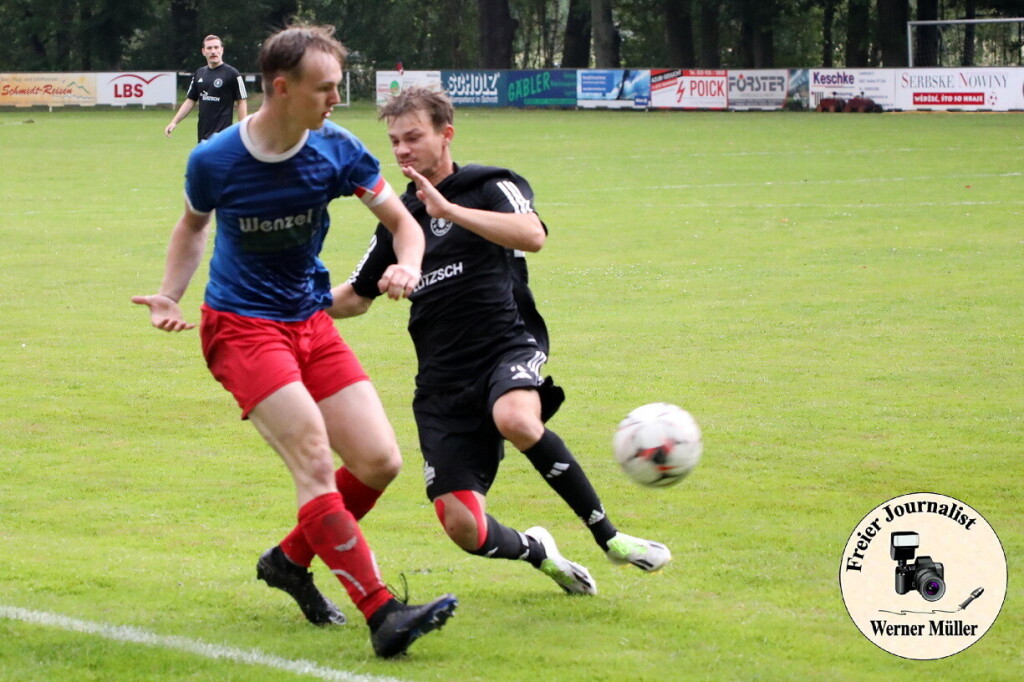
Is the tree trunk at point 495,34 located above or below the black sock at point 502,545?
above

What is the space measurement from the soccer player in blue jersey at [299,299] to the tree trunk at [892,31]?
47.7 metres

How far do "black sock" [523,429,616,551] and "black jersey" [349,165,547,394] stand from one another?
0.36m

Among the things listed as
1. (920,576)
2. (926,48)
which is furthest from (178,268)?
(926,48)

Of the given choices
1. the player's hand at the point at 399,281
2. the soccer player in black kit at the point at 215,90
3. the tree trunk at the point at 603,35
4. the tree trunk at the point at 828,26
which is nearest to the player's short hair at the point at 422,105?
the player's hand at the point at 399,281

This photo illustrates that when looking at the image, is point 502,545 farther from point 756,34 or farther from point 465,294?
point 756,34

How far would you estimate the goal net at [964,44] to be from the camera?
44188mm

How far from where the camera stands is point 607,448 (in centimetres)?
755

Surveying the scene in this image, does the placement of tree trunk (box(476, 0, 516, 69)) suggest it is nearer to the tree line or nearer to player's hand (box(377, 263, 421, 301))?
the tree line

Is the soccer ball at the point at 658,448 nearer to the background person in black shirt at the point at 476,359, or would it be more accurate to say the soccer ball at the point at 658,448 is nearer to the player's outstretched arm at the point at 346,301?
the background person in black shirt at the point at 476,359

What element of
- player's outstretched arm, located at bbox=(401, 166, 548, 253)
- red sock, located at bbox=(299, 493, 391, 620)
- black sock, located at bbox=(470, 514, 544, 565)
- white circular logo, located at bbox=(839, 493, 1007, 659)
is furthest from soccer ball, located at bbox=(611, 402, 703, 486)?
red sock, located at bbox=(299, 493, 391, 620)

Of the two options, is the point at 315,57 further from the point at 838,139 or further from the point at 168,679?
the point at 838,139

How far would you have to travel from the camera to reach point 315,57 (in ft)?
14.9

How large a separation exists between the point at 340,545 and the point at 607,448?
313 centimetres

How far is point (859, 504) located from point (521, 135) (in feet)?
93.5
